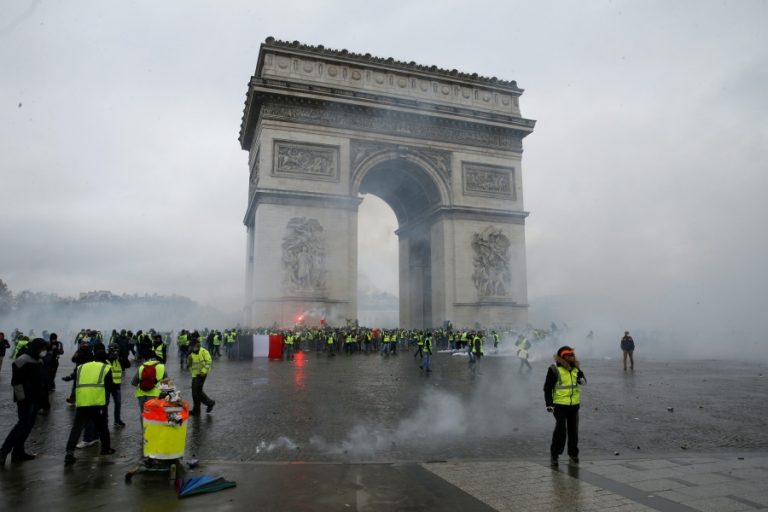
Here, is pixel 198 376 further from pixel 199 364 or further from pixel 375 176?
pixel 375 176

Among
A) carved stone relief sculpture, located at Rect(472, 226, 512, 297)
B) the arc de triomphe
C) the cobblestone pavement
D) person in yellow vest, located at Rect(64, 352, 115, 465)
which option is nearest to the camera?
the cobblestone pavement

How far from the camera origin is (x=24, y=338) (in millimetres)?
14500

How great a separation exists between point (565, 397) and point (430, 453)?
1.76 metres

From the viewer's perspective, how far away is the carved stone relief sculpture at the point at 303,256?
29328 mm

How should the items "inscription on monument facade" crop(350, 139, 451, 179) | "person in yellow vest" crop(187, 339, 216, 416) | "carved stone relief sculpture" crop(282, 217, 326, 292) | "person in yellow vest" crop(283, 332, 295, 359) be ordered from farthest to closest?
1. "inscription on monument facade" crop(350, 139, 451, 179)
2. "carved stone relief sculpture" crop(282, 217, 326, 292)
3. "person in yellow vest" crop(283, 332, 295, 359)
4. "person in yellow vest" crop(187, 339, 216, 416)

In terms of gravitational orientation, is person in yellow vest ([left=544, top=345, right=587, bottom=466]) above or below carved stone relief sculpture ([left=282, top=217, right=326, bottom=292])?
below

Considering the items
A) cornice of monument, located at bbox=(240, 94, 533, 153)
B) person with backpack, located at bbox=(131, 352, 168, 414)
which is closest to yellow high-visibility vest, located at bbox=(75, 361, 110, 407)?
person with backpack, located at bbox=(131, 352, 168, 414)

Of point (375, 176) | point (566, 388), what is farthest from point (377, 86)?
point (566, 388)

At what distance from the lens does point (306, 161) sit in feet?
102

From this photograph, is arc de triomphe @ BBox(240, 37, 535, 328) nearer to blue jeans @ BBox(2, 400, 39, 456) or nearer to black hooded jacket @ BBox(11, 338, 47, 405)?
black hooded jacket @ BBox(11, 338, 47, 405)

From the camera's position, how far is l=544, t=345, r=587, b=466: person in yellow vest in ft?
19.1

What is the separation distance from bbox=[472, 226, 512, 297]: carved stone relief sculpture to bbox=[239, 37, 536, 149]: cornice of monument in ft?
26.6

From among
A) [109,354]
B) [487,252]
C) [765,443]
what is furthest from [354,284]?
[765,443]

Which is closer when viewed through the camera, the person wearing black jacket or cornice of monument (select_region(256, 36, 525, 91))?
the person wearing black jacket
